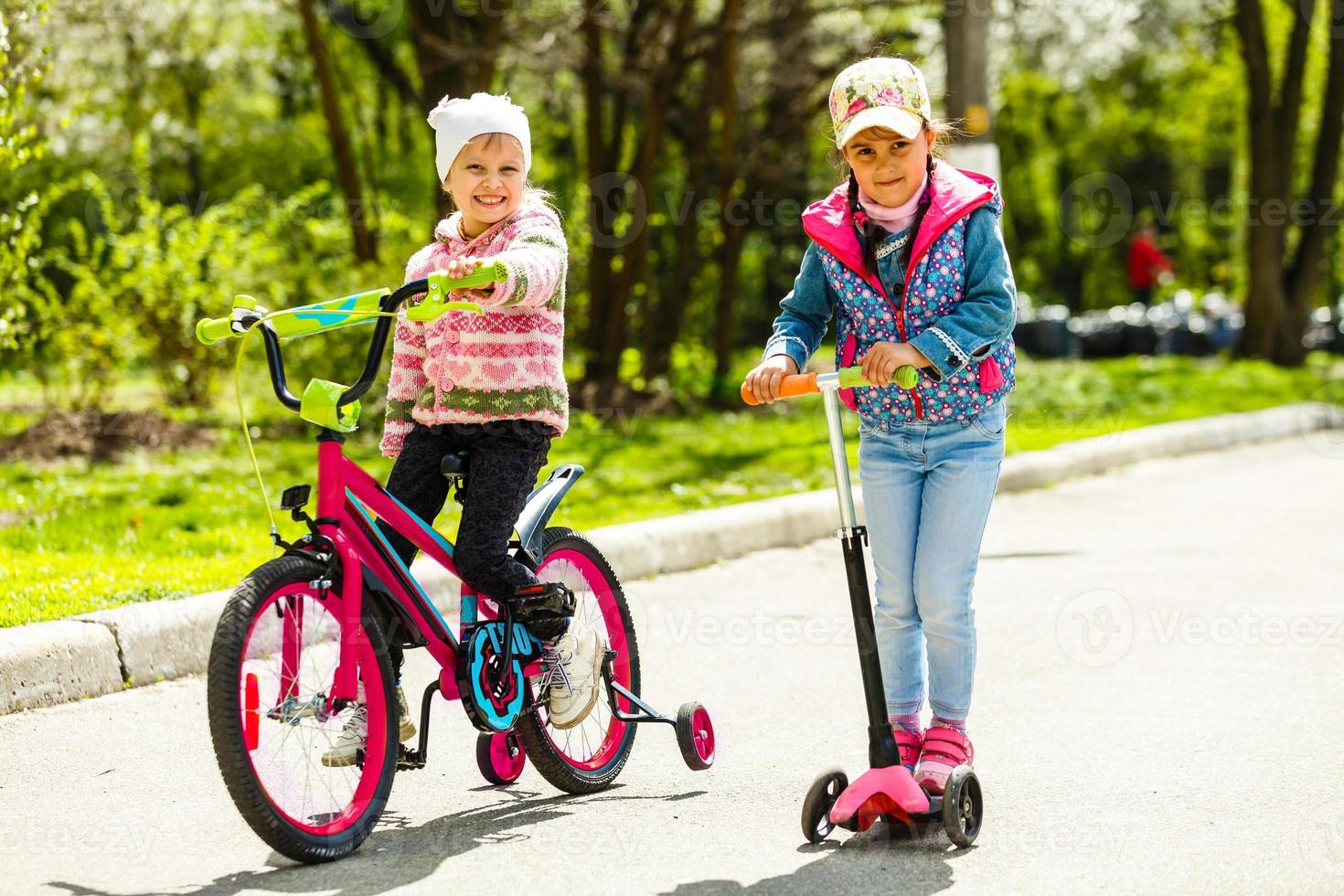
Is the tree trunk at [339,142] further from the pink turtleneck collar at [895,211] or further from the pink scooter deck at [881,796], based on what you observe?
the pink scooter deck at [881,796]

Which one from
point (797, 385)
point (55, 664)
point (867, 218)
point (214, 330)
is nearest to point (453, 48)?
point (55, 664)

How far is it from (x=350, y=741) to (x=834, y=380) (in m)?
1.30

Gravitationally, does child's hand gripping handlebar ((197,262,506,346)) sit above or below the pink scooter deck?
above

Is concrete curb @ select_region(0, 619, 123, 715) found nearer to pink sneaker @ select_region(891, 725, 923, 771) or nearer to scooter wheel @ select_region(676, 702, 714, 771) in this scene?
scooter wheel @ select_region(676, 702, 714, 771)

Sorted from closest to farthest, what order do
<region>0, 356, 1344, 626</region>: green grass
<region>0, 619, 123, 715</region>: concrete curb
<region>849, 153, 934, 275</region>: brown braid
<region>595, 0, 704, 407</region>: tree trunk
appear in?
1. <region>849, 153, 934, 275</region>: brown braid
2. <region>0, 619, 123, 715</region>: concrete curb
3. <region>0, 356, 1344, 626</region>: green grass
4. <region>595, 0, 704, 407</region>: tree trunk

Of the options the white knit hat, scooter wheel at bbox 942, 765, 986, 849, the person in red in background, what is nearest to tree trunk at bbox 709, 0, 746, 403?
the white knit hat

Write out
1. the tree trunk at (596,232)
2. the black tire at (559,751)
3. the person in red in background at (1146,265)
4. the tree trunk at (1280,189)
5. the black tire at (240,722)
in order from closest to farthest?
1. the black tire at (240,722)
2. the black tire at (559,751)
3. the tree trunk at (596,232)
4. the tree trunk at (1280,189)
5. the person in red in background at (1146,265)

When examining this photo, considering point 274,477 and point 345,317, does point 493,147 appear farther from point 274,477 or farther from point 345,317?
point 274,477

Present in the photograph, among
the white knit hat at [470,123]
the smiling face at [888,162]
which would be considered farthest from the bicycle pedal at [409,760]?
the smiling face at [888,162]

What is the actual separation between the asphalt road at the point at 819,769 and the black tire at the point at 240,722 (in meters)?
0.06

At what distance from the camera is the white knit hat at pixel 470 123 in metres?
3.86

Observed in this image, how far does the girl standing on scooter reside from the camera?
3652 mm

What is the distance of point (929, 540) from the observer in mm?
3775

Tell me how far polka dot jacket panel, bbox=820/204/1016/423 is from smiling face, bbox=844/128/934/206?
5.6 inches
